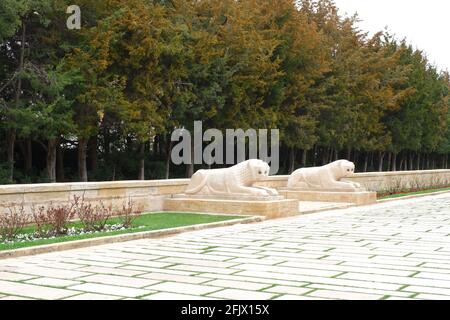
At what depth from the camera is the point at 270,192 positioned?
56.1ft

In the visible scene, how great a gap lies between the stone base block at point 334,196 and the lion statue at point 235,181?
5.25 m

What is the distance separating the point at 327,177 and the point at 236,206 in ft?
21.8

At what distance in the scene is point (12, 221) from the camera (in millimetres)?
11641

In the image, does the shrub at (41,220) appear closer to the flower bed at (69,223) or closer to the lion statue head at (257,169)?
the flower bed at (69,223)

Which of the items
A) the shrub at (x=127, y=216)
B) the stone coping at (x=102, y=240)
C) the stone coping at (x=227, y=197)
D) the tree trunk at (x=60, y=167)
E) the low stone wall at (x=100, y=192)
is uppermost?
the tree trunk at (x=60, y=167)

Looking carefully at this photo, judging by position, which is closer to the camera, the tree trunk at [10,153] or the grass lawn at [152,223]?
the grass lawn at [152,223]

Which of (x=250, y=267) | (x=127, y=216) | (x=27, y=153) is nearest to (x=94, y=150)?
(x=27, y=153)

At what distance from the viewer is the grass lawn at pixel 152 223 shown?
10539mm

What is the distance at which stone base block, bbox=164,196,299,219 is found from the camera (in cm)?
1625

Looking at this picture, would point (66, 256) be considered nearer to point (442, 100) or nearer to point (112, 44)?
point (112, 44)

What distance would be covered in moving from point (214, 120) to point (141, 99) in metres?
4.77

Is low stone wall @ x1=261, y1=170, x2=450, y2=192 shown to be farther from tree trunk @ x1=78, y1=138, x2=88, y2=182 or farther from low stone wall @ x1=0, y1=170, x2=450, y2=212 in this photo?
tree trunk @ x1=78, y1=138, x2=88, y2=182

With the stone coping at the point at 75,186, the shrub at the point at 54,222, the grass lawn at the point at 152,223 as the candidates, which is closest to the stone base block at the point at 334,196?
the stone coping at the point at 75,186

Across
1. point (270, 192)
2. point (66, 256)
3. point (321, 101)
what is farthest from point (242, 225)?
point (321, 101)
